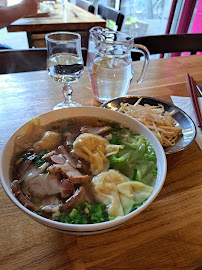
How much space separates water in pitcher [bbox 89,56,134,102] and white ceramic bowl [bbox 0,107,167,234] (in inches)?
15.7

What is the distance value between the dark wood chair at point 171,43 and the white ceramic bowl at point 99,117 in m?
1.21

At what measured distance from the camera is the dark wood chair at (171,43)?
188 centimetres

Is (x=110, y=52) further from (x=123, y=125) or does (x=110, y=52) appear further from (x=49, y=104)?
(x=123, y=125)

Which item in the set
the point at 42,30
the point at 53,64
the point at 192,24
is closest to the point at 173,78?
the point at 53,64

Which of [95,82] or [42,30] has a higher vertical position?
[95,82]

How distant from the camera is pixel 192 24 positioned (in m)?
3.62

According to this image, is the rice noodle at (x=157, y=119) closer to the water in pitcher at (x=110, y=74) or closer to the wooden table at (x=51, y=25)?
the water in pitcher at (x=110, y=74)

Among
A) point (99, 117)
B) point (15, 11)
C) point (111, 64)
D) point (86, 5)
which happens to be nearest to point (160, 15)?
point (86, 5)

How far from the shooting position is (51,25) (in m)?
2.69

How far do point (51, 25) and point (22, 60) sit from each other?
1494 millimetres

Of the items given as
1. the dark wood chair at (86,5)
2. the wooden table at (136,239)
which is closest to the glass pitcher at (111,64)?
the wooden table at (136,239)

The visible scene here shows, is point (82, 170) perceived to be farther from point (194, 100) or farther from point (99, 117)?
point (194, 100)

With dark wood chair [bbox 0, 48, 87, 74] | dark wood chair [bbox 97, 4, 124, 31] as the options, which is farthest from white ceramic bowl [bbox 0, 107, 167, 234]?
dark wood chair [bbox 97, 4, 124, 31]

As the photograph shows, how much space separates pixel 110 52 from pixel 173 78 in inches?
22.6
